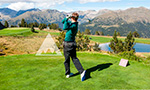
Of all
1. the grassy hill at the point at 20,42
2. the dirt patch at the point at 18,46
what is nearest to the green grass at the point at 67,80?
the grassy hill at the point at 20,42

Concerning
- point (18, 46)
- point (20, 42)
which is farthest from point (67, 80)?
point (20, 42)

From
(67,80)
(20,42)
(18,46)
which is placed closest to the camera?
(67,80)

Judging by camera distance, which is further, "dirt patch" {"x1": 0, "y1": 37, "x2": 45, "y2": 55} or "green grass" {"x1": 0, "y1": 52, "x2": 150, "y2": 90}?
"dirt patch" {"x1": 0, "y1": 37, "x2": 45, "y2": 55}

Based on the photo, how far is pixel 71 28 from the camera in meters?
6.83

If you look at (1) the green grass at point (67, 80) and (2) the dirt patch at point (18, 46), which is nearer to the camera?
(1) the green grass at point (67, 80)

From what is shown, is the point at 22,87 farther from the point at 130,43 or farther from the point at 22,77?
the point at 130,43

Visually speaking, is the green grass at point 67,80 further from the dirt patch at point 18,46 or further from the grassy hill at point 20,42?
the dirt patch at point 18,46

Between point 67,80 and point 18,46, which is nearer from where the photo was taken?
point 67,80

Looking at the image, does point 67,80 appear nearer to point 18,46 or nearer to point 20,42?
point 18,46

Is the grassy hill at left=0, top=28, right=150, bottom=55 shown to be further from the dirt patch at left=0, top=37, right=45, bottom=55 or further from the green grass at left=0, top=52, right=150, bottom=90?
the green grass at left=0, top=52, right=150, bottom=90

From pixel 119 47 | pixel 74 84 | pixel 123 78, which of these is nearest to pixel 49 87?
pixel 74 84

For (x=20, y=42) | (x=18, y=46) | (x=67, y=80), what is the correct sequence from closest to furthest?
(x=67, y=80), (x=18, y=46), (x=20, y=42)

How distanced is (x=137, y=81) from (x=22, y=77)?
6.55 meters

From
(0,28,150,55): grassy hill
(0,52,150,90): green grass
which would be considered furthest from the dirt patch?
(0,52,150,90): green grass
